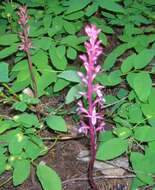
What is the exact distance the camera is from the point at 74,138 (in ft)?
7.63

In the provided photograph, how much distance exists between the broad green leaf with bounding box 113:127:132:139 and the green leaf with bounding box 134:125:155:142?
0.03 meters

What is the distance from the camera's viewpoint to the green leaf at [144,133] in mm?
1744

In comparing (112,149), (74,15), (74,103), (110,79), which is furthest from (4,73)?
(74,15)

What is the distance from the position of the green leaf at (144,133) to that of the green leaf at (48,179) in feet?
1.39

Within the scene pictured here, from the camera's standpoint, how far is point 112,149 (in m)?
1.70

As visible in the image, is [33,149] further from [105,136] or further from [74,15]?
[74,15]

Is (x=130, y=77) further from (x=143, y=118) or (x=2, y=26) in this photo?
(x=2, y=26)

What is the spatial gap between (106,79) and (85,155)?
1.81 feet

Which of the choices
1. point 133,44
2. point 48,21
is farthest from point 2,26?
point 133,44

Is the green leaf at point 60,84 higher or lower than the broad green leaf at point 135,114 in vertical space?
higher

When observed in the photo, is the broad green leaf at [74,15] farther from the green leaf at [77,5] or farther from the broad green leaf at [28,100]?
the broad green leaf at [28,100]

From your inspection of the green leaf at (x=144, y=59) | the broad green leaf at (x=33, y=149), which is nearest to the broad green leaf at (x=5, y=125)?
the broad green leaf at (x=33, y=149)

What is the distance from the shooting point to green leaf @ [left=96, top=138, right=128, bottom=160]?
1.69 meters

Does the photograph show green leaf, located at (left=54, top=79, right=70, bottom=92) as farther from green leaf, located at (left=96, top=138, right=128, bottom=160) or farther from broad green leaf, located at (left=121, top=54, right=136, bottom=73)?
→ green leaf, located at (left=96, top=138, right=128, bottom=160)
